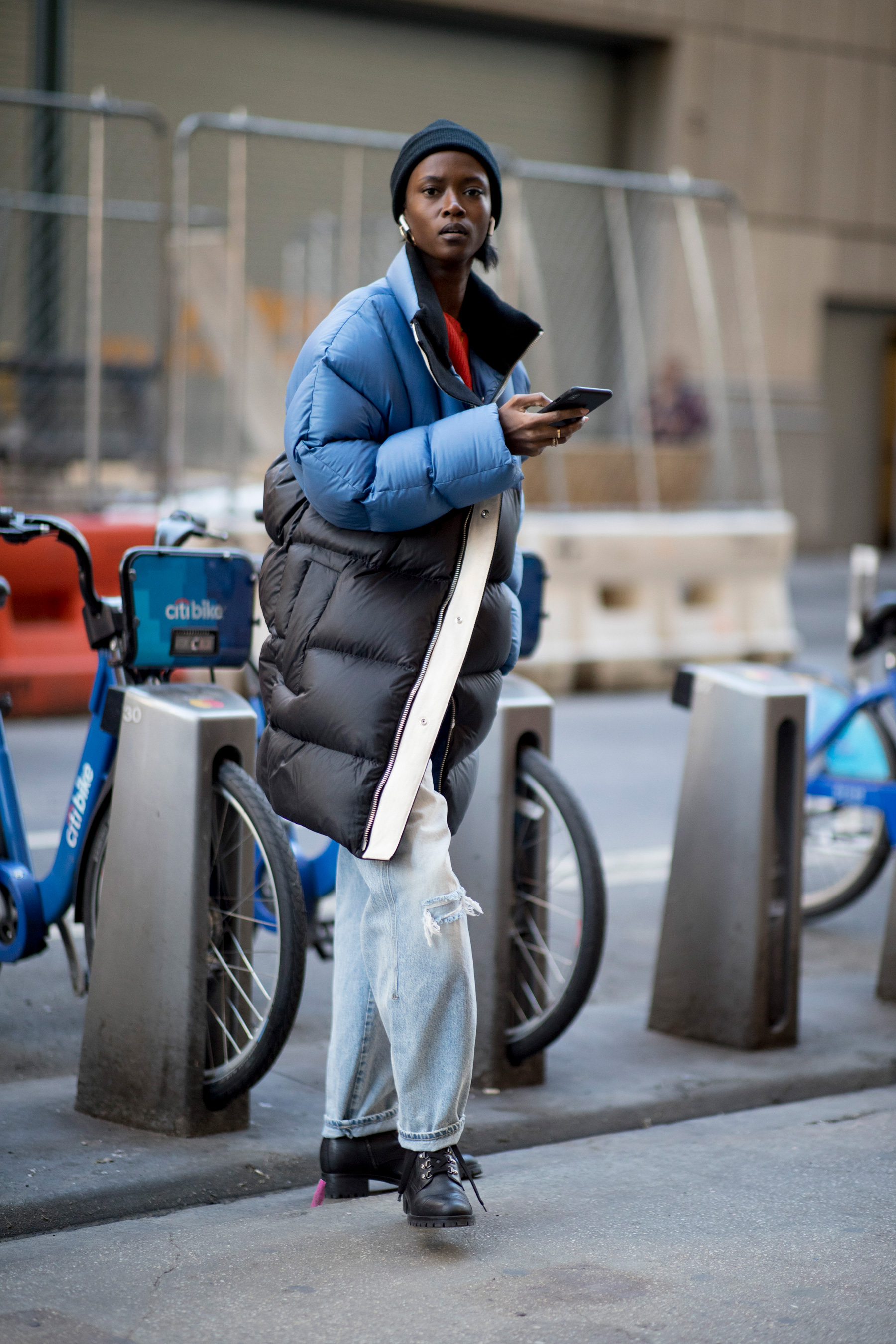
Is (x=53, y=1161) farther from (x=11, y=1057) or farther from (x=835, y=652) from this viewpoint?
(x=835, y=652)

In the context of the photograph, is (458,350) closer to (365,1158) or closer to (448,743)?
(448,743)

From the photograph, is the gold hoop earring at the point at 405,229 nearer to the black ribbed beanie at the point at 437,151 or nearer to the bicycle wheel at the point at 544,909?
the black ribbed beanie at the point at 437,151

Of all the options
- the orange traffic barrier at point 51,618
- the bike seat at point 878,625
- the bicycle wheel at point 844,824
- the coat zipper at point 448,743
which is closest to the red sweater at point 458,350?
the coat zipper at point 448,743

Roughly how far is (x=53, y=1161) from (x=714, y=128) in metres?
20.0

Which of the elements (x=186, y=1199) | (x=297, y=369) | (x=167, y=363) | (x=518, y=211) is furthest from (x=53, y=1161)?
(x=518, y=211)

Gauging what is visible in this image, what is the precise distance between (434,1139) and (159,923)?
87cm

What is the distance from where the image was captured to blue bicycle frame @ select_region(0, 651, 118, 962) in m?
4.11

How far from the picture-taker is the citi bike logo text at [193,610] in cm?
403

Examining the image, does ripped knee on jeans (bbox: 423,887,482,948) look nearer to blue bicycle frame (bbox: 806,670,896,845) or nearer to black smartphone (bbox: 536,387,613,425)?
black smartphone (bbox: 536,387,613,425)

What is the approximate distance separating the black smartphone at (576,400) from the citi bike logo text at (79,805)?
1.72m

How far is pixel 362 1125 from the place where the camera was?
333 centimetres

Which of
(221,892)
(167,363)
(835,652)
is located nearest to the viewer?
(221,892)

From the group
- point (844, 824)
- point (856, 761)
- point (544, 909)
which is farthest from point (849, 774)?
point (544, 909)

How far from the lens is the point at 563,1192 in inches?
138
